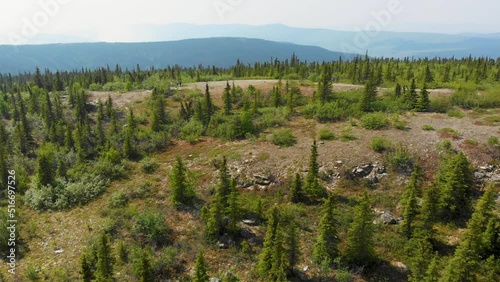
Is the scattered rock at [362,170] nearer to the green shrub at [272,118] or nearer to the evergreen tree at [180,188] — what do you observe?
the evergreen tree at [180,188]

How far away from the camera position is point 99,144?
46.5 meters

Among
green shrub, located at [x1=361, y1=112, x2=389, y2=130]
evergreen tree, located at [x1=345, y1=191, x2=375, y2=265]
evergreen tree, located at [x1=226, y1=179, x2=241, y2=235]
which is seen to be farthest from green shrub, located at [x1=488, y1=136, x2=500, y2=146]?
evergreen tree, located at [x1=226, y1=179, x2=241, y2=235]

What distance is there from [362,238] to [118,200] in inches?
847

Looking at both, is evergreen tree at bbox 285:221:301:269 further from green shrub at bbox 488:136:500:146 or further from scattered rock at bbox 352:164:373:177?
green shrub at bbox 488:136:500:146

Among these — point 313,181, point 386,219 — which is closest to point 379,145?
point 313,181

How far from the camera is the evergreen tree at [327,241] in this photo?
21047 millimetres

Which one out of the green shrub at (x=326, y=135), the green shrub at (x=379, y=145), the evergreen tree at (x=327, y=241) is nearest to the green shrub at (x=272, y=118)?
the green shrub at (x=326, y=135)

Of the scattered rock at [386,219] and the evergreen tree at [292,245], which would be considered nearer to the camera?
the evergreen tree at [292,245]

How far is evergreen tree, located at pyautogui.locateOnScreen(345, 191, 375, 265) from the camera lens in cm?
2016

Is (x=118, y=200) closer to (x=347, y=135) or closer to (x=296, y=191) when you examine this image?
(x=296, y=191)

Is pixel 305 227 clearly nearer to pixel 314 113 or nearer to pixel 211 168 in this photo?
pixel 211 168
